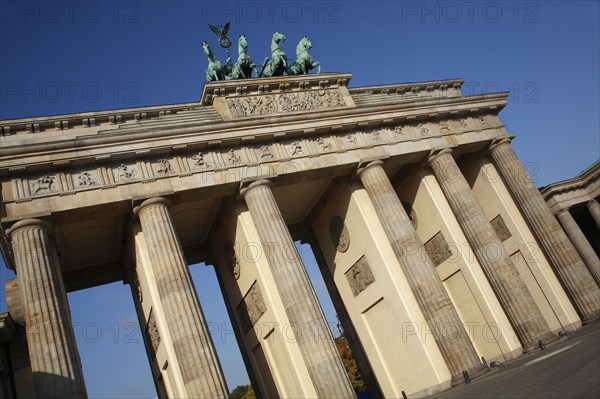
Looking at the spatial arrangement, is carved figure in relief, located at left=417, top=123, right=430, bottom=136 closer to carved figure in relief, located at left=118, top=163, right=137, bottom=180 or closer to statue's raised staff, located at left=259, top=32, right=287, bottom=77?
statue's raised staff, located at left=259, top=32, right=287, bottom=77

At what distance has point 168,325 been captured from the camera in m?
14.1

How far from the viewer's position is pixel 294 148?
1853cm

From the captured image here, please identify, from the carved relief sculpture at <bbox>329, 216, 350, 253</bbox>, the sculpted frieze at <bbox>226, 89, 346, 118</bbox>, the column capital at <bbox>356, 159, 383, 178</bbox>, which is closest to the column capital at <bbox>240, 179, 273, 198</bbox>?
the sculpted frieze at <bbox>226, 89, 346, 118</bbox>

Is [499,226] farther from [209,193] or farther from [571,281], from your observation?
[209,193]

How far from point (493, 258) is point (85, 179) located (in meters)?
15.4

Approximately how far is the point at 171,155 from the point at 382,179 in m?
8.23

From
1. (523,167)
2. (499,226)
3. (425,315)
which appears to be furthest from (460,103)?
(425,315)

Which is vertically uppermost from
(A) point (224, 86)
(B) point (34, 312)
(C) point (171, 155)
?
(A) point (224, 86)

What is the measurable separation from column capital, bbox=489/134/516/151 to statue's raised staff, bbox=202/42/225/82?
42.5 ft

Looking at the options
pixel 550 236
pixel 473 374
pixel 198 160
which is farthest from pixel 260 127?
pixel 550 236

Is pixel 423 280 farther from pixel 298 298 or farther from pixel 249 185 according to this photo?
pixel 249 185

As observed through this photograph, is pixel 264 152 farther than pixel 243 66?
No

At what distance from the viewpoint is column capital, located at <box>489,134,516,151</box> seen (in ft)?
72.8

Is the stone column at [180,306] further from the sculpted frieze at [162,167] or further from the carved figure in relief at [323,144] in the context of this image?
the carved figure in relief at [323,144]
